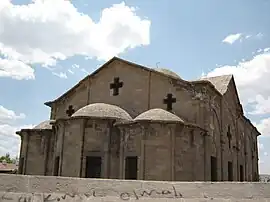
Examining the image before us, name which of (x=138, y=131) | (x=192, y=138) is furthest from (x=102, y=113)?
(x=192, y=138)

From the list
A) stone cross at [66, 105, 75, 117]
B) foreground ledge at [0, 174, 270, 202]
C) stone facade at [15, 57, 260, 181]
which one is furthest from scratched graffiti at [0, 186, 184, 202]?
stone cross at [66, 105, 75, 117]

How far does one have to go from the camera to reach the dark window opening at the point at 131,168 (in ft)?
58.4

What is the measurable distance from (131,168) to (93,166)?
7.31 feet

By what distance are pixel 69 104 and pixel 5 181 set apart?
16685 millimetres

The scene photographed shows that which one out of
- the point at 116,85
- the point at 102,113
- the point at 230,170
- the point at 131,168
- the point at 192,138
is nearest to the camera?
the point at 131,168

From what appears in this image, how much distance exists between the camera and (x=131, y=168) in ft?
59.0

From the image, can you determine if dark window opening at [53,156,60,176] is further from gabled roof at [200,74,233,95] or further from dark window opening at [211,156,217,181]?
gabled roof at [200,74,233,95]

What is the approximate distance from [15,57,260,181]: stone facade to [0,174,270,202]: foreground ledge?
30.7 feet

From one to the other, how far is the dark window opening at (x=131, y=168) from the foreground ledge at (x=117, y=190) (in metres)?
10.0

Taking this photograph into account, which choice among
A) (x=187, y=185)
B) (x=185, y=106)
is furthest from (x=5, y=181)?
(x=185, y=106)

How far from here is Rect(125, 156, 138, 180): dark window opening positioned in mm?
17797

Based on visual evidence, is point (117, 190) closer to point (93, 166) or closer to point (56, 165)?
point (93, 166)

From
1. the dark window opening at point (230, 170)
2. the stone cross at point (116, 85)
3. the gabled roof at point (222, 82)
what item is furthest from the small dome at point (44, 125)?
the dark window opening at point (230, 170)

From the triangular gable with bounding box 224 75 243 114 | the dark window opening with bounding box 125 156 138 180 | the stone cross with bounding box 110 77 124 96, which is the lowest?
the dark window opening with bounding box 125 156 138 180
